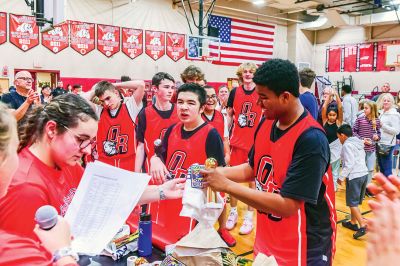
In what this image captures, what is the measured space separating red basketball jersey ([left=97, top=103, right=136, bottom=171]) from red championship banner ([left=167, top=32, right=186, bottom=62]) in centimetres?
994

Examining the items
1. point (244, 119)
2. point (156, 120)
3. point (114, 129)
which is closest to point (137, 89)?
point (114, 129)

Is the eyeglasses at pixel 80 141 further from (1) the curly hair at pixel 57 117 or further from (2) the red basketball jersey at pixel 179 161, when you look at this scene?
(2) the red basketball jersey at pixel 179 161

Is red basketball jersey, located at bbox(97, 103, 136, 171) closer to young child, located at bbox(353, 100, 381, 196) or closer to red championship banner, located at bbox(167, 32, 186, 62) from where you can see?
young child, located at bbox(353, 100, 381, 196)

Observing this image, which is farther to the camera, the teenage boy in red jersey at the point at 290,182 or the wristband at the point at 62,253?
the teenage boy in red jersey at the point at 290,182

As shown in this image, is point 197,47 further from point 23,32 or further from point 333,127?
point 333,127

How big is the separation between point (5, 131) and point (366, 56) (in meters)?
18.6

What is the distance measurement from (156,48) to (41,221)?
13.2 metres

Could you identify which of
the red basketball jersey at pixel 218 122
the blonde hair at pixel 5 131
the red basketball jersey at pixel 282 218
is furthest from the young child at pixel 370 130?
the blonde hair at pixel 5 131

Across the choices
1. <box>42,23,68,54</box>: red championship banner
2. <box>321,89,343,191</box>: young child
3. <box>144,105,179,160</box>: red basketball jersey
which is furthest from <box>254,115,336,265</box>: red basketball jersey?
<box>42,23,68,54</box>: red championship banner

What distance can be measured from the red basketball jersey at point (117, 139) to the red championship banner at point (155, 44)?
946 centimetres

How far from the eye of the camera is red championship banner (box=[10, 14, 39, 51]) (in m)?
10.9

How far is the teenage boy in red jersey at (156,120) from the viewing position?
4.08 metres

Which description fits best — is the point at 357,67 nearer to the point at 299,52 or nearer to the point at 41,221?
the point at 299,52

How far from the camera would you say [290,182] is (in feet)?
6.16
